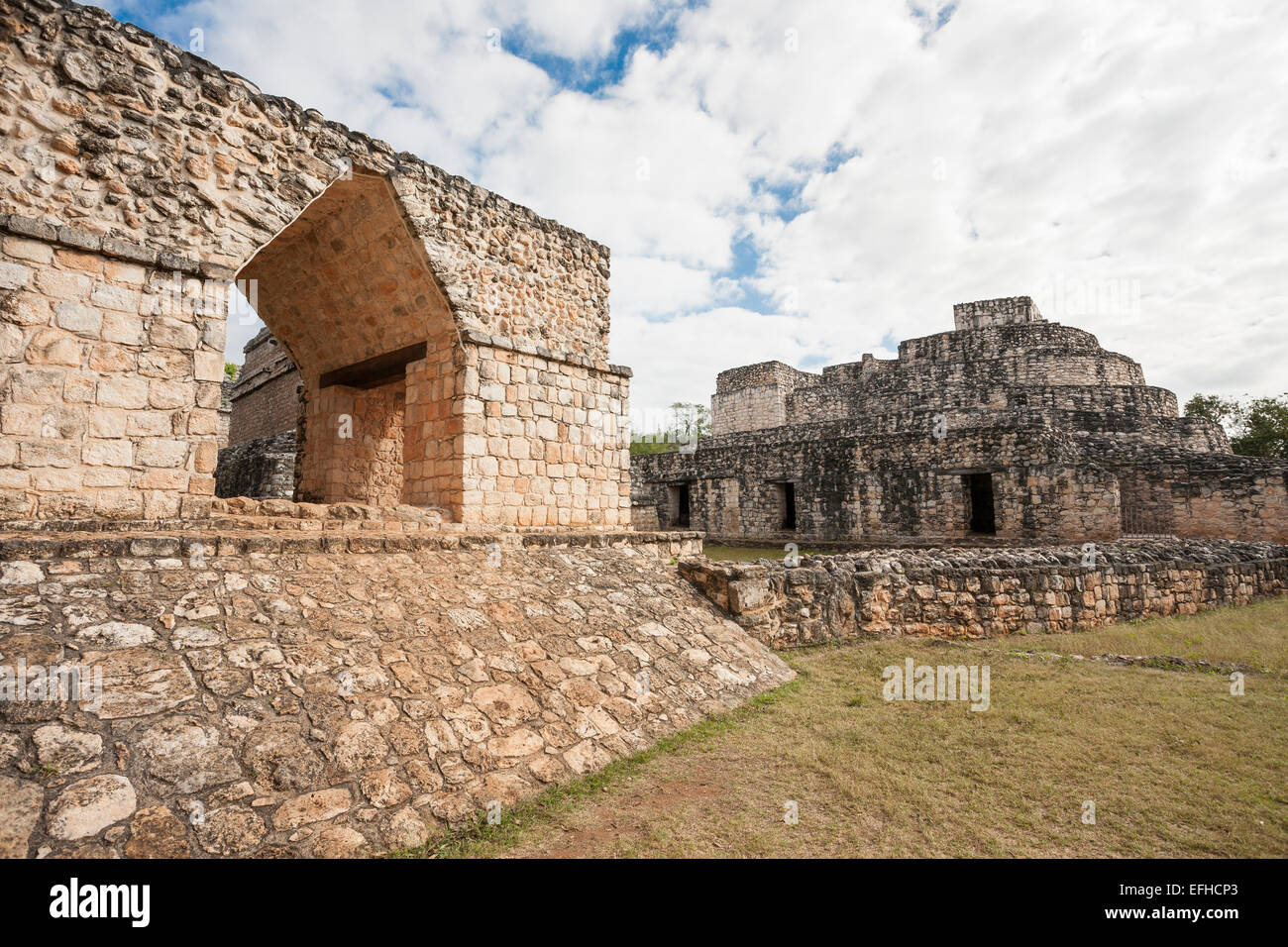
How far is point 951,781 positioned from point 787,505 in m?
16.4

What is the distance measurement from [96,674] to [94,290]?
3779 millimetres

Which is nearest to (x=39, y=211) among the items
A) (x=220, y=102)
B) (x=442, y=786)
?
(x=220, y=102)

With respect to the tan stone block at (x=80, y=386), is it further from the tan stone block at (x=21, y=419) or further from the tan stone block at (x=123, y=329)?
the tan stone block at (x=123, y=329)

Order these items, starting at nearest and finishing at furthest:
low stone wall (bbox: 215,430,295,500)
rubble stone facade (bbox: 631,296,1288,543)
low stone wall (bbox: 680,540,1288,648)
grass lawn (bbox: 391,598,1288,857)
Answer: grass lawn (bbox: 391,598,1288,857) < low stone wall (bbox: 680,540,1288,648) < low stone wall (bbox: 215,430,295,500) < rubble stone facade (bbox: 631,296,1288,543)

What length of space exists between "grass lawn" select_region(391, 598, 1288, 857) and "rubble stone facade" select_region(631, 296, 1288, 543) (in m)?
10.4

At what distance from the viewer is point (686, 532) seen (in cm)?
876

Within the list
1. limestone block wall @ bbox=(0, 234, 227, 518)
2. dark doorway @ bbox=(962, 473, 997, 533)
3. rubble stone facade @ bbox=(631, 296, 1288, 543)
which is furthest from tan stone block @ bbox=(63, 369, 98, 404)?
dark doorway @ bbox=(962, 473, 997, 533)

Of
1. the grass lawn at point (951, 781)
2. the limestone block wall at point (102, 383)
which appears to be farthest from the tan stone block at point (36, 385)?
the grass lawn at point (951, 781)

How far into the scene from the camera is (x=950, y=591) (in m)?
7.63

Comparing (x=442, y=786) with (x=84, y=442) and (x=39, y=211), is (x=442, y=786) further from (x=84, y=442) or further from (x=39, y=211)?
(x=39, y=211)

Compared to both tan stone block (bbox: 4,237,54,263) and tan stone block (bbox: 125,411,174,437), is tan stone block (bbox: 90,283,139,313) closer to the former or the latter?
tan stone block (bbox: 4,237,54,263)

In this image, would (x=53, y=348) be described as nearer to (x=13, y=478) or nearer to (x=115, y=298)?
(x=115, y=298)

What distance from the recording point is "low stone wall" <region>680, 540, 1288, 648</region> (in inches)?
272
